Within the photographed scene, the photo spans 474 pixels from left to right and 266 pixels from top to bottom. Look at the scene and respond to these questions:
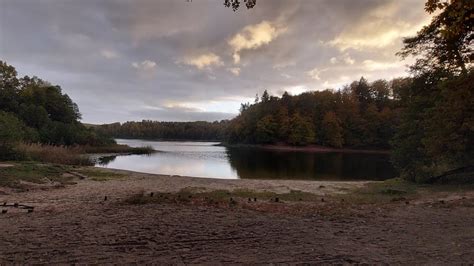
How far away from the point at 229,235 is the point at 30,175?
1447 cm

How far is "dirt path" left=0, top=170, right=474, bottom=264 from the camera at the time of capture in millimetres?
5848

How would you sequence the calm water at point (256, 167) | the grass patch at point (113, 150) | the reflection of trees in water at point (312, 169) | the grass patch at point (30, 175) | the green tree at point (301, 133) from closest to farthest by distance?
1. the grass patch at point (30, 175)
2. the reflection of trees in water at point (312, 169)
3. the calm water at point (256, 167)
4. the grass patch at point (113, 150)
5. the green tree at point (301, 133)

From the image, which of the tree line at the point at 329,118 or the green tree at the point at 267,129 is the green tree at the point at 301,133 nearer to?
the tree line at the point at 329,118

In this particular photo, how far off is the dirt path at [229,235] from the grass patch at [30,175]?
5.87m

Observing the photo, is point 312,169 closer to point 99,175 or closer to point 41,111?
point 99,175

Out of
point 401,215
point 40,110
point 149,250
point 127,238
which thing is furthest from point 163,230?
point 40,110

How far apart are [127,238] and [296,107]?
103 meters

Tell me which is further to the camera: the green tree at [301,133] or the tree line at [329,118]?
the green tree at [301,133]

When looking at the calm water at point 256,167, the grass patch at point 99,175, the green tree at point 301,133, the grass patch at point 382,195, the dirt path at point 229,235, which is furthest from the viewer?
the green tree at point 301,133

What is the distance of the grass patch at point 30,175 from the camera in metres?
15.3

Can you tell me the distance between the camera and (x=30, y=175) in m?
17.3

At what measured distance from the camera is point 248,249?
6328 millimetres

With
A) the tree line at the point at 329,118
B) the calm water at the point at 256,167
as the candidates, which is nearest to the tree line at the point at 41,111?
the calm water at the point at 256,167

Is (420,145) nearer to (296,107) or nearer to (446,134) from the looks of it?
(446,134)
